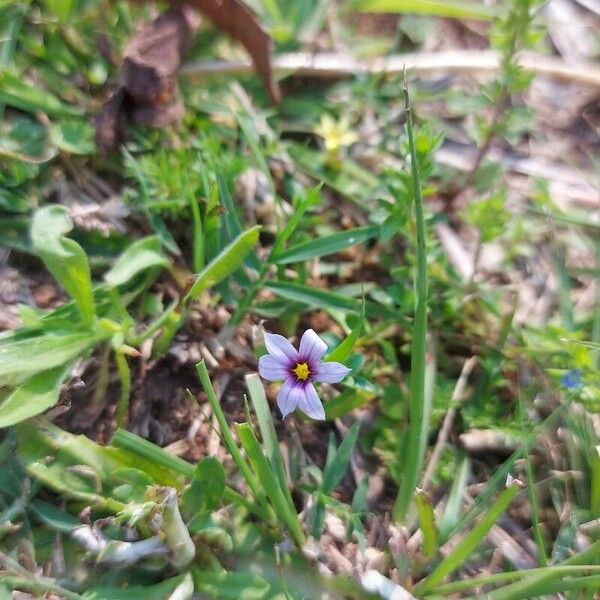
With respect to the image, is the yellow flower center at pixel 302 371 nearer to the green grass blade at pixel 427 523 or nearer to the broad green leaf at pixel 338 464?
the broad green leaf at pixel 338 464

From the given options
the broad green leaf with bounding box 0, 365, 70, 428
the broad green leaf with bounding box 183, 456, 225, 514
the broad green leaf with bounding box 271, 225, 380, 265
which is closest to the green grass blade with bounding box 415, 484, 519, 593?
the broad green leaf with bounding box 183, 456, 225, 514

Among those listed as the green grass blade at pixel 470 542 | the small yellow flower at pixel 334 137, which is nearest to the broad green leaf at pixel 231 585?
the green grass blade at pixel 470 542

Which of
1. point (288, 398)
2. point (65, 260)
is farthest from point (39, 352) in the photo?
point (288, 398)

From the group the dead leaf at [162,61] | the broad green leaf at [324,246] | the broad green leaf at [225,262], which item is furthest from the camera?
the dead leaf at [162,61]

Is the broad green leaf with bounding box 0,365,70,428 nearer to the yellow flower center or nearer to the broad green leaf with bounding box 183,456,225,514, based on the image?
the broad green leaf with bounding box 183,456,225,514

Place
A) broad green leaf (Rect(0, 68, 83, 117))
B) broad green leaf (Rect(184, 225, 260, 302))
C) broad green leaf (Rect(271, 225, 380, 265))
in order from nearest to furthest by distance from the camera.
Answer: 1. broad green leaf (Rect(184, 225, 260, 302))
2. broad green leaf (Rect(271, 225, 380, 265))
3. broad green leaf (Rect(0, 68, 83, 117))

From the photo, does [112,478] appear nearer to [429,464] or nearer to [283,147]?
[429,464]
